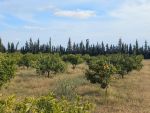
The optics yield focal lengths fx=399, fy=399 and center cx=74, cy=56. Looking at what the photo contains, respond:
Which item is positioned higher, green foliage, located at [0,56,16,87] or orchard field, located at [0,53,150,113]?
green foliage, located at [0,56,16,87]

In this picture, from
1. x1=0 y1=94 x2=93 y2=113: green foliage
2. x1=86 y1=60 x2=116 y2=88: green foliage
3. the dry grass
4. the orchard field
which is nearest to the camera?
x1=0 y1=94 x2=93 y2=113: green foliage

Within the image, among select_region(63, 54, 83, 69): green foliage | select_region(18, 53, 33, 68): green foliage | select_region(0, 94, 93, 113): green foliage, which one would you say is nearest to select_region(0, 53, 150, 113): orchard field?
select_region(0, 94, 93, 113): green foliage

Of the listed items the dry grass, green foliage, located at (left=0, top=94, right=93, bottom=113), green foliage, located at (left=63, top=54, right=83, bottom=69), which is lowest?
the dry grass

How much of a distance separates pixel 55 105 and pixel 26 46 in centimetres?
14921

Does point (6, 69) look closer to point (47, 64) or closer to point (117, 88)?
Result: point (117, 88)

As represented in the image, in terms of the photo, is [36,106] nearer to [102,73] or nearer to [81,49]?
[102,73]

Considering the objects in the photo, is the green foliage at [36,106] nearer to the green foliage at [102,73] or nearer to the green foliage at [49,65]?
the green foliage at [102,73]

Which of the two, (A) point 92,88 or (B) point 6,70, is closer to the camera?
(B) point 6,70

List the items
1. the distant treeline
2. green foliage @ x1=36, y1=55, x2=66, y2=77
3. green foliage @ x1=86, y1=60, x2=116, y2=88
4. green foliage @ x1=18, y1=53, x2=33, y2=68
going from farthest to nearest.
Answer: the distant treeline
green foliage @ x1=18, y1=53, x2=33, y2=68
green foliage @ x1=36, y1=55, x2=66, y2=77
green foliage @ x1=86, y1=60, x2=116, y2=88

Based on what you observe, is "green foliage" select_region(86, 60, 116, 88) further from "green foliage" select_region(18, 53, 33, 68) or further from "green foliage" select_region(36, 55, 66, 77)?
"green foliage" select_region(18, 53, 33, 68)

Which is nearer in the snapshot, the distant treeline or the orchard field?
the orchard field

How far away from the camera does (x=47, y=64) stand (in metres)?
51.3

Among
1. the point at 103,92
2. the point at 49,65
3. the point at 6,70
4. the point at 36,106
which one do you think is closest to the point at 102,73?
the point at 103,92

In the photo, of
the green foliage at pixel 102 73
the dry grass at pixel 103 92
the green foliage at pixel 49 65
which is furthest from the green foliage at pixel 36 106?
the green foliage at pixel 49 65
